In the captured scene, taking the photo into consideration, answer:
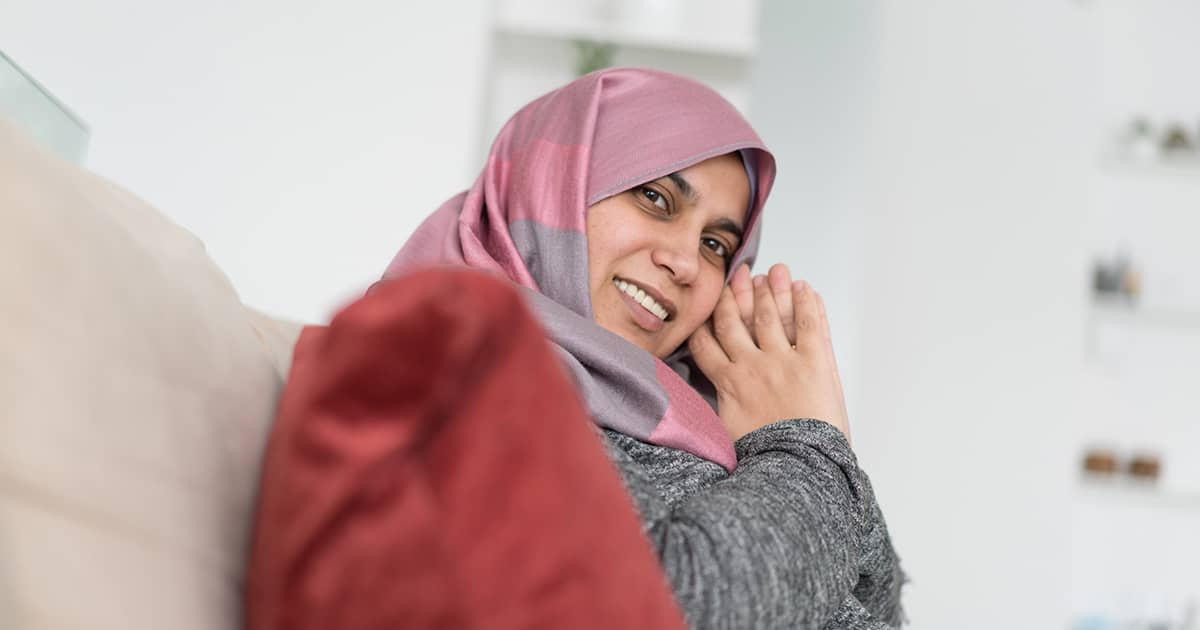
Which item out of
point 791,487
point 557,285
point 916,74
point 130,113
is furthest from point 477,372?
point 916,74

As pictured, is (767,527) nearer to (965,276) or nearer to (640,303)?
(640,303)

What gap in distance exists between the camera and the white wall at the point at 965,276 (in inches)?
128

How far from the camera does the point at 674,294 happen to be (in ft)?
4.59

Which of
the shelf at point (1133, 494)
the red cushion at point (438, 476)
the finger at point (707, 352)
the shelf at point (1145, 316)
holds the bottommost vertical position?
the shelf at point (1133, 494)

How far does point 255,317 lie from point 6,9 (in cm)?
172

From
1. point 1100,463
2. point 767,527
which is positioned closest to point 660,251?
point 767,527

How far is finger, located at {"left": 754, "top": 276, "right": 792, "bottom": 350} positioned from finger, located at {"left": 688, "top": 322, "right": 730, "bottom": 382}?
6cm

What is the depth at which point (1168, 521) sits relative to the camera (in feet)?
11.5

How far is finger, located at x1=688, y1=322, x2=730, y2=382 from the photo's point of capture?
141 cm

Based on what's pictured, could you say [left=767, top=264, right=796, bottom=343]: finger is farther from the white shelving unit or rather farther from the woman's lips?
the white shelving unit

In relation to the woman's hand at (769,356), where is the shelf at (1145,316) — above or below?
below

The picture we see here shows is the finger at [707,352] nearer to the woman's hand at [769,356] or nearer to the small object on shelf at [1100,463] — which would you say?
the woman's hand at [769,356]

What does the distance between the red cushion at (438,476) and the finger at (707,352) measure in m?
0.97

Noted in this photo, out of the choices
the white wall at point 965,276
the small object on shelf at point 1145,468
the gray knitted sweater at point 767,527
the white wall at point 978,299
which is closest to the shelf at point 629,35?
the white wall at point 965,276
